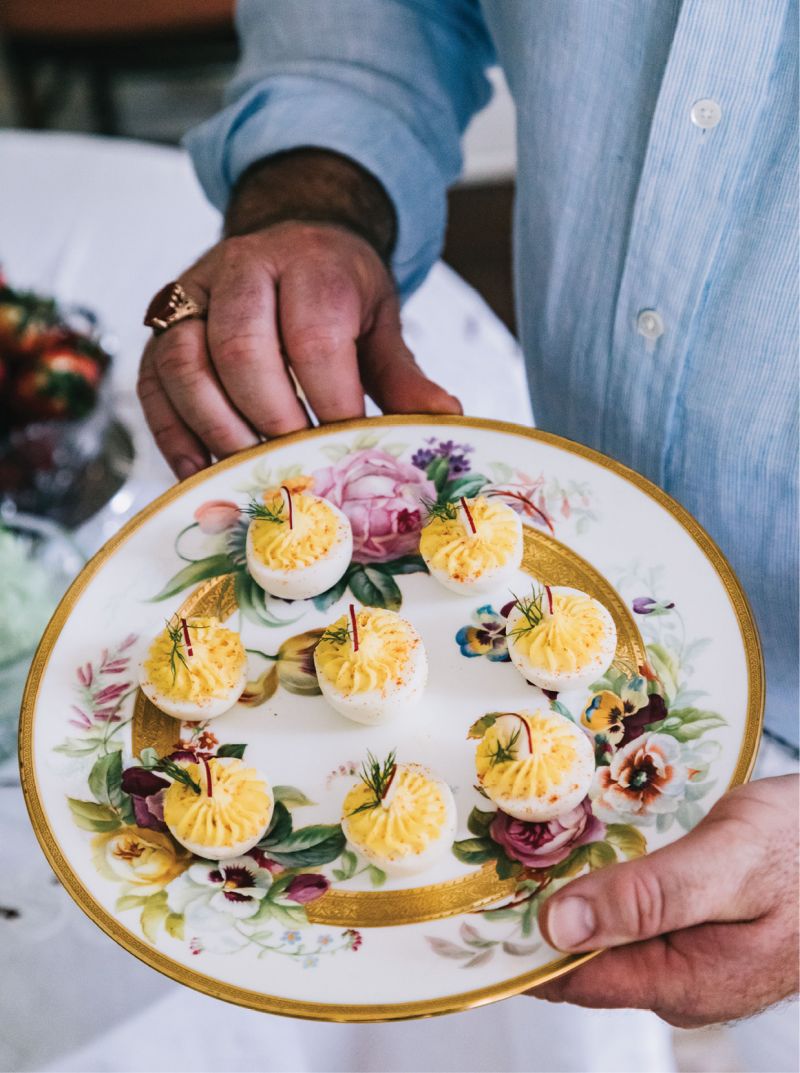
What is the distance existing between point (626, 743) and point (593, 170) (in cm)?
64

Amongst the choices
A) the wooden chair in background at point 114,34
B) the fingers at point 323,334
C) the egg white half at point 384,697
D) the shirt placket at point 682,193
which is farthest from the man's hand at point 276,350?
the wooden chair in background at point 114,34

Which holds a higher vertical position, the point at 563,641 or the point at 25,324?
the point at 563,641

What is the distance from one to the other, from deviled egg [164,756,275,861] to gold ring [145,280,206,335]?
53 cm

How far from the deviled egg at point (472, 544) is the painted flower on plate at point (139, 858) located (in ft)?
1.25

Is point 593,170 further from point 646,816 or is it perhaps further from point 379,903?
point 379,903

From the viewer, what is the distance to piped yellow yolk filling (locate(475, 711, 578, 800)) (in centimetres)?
86

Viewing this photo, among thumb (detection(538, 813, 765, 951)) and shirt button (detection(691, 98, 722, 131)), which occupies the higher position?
shirt button (detection(691, 98, 722, 131))

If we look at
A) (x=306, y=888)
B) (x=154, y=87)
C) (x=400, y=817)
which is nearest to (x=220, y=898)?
(x=306, y=888)

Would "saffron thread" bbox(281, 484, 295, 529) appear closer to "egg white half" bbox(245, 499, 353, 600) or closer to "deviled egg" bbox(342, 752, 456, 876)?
"egg white half" bbox(245, 499, 353, 600)

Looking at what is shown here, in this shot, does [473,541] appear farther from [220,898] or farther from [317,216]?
[317,216]

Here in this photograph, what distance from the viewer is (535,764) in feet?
2.82

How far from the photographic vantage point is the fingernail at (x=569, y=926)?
2.54 ft

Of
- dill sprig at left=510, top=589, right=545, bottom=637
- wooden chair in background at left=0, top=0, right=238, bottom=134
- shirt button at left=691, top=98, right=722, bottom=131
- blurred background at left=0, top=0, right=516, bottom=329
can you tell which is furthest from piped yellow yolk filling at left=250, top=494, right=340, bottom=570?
wooden chair in background at left=0, top=0, right=238, bottom=134

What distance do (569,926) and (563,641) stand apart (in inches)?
10.1
